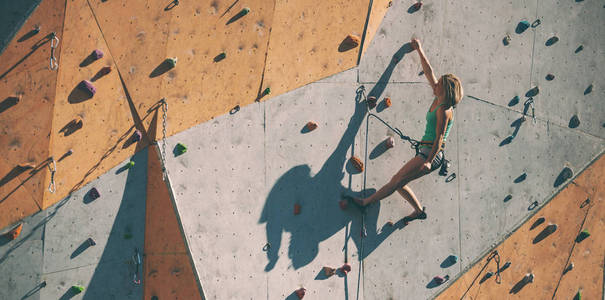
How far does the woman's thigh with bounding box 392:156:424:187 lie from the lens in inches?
199

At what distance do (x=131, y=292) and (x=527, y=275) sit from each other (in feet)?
13.2

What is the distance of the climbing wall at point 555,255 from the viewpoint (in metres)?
6.07

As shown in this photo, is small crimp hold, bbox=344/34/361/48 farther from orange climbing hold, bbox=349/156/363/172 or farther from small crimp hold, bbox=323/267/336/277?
small crimp hold, bbox=323/267/336/277

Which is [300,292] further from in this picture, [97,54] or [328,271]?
[97,54]

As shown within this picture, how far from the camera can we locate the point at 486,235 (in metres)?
6.02

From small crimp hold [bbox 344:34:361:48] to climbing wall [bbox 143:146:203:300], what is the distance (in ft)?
6.42

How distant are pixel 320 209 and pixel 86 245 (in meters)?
1.99

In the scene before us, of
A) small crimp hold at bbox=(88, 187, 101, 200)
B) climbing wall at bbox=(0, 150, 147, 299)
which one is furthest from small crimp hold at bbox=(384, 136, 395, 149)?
small crimp hold at bbox=(88, 187, 101, 200)

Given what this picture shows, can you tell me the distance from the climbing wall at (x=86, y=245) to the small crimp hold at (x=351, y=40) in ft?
6.62

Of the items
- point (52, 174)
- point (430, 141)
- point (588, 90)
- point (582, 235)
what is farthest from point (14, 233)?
point (588, 90)

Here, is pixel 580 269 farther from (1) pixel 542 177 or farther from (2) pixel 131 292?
(2) pixel 131 292

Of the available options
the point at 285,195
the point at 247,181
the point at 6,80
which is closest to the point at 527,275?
the point at 285,195

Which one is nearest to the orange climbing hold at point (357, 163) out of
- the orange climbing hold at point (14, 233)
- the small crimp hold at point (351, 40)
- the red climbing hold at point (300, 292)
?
the small crimp hold at point (351, 40)

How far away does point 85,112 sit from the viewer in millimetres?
4609
